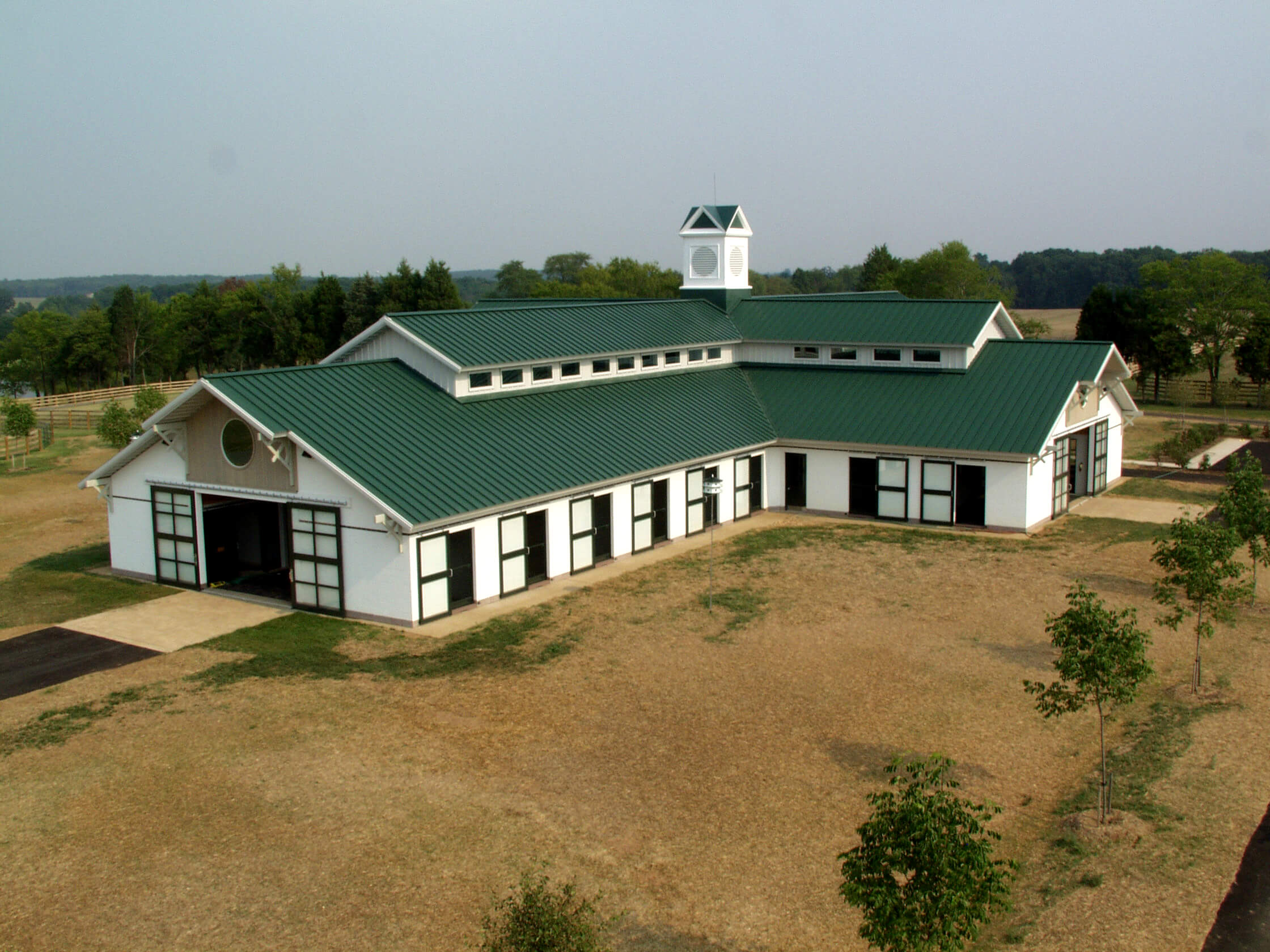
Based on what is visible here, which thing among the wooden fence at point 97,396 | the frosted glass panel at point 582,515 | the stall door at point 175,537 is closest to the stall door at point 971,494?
the frosted glass panel at point 582,515

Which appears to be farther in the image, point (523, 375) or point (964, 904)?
point (523, 375)

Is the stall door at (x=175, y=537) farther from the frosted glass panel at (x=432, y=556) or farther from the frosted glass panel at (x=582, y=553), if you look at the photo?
the frosted glass panel at (x=582, y=553)

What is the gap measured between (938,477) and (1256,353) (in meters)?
35.5

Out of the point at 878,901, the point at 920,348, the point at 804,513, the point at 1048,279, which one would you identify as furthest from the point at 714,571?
the point at 1048,279

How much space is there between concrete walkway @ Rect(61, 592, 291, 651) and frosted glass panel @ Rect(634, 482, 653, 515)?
380 inches

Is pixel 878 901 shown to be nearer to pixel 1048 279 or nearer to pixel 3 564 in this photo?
pixel 3 564

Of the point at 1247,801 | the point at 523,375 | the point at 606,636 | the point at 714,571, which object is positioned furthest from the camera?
the point at 523,375

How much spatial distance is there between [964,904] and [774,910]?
336 cm

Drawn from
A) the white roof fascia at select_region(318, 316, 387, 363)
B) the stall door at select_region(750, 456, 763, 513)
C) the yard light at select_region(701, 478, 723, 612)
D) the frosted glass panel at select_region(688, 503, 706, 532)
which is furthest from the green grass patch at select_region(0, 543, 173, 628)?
the stall door at select_region(750, 456, 763, 513)

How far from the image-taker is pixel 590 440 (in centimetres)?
2883

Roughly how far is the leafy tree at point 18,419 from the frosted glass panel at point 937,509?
119 feet

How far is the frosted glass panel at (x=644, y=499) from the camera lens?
95.0 ft

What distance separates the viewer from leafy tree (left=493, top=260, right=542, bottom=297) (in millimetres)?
141750

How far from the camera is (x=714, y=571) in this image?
27141 millimetres
